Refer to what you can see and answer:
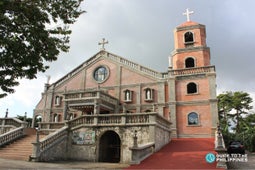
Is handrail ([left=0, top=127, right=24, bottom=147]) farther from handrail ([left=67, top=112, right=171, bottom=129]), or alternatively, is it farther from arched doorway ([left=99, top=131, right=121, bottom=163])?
arched doorway ([left=99, top=131, right=121, bottom=163])

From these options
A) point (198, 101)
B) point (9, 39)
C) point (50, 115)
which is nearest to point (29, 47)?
point (9, 39)

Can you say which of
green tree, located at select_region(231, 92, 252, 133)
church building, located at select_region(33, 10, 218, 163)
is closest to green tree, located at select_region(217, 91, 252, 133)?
green tree, located at select_region(231, 92, 252, 133)

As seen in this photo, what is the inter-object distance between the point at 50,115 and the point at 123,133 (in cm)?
1580

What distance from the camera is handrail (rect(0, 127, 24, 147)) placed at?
55.7 ft

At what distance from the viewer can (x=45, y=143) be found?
1492 cm

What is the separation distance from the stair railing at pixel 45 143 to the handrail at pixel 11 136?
14.5 feet

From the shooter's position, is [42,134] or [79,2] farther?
[42,134]

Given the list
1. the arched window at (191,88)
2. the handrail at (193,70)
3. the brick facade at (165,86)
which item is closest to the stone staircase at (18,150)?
the brick facade at (165,86)

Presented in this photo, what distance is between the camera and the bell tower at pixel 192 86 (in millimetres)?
21172

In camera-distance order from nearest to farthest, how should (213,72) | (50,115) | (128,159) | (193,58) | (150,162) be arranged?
(150,162) < (128,159) < (213,72) < (193,58) < (50,115)

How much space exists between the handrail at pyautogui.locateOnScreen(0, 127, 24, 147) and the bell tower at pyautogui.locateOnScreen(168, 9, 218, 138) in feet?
47.1

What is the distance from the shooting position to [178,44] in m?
25.2

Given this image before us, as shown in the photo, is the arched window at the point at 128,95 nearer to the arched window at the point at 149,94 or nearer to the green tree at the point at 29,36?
the arched window at the point at 149,94

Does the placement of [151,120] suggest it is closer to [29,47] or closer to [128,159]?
[128,159]
